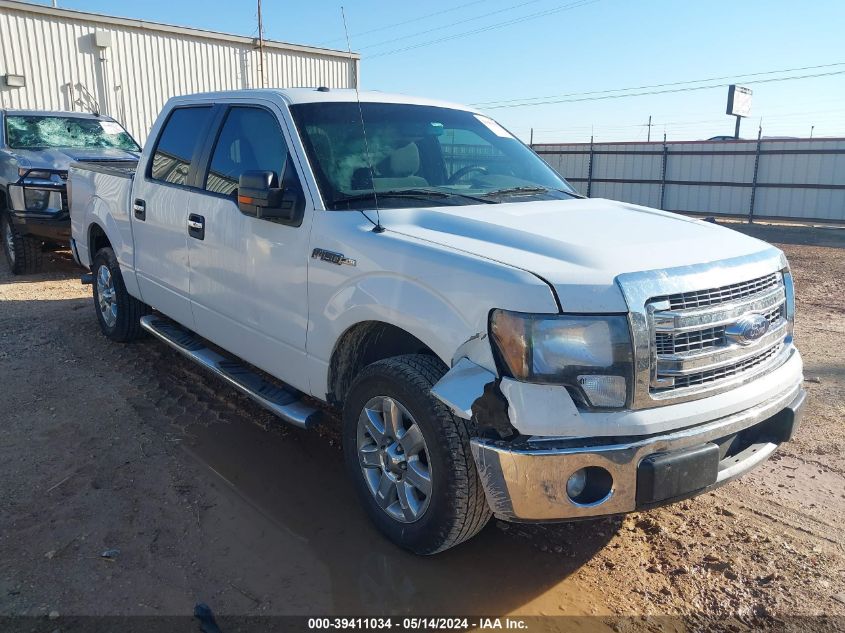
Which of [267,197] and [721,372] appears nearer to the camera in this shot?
[721,372]

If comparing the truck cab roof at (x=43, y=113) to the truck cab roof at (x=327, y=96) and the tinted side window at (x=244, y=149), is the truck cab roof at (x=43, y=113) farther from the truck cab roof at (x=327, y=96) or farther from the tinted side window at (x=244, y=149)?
the tinted side window at (x=244, y=149)

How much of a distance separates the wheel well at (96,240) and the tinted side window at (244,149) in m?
2.32

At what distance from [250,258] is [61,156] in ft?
23.0

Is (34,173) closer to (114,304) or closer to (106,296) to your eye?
(106,296)

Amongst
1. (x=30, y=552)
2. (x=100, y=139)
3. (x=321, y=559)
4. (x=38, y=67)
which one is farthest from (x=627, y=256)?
(x=38, y=67)

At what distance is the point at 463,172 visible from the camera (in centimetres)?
404

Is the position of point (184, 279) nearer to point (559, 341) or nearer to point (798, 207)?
point (559, 341)

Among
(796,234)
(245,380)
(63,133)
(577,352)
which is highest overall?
(63,133)

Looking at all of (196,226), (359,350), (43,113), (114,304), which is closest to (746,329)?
(359,350)

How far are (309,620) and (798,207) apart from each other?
1909cm

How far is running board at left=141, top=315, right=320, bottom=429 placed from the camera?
3.61 meters

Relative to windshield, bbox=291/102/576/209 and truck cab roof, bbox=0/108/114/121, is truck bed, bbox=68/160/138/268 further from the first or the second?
truck cab roof, bbox=0/108/114/121

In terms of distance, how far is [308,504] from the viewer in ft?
11.6

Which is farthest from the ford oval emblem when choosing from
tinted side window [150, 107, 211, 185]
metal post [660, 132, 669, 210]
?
metal post [660, 132, 669, 210]
